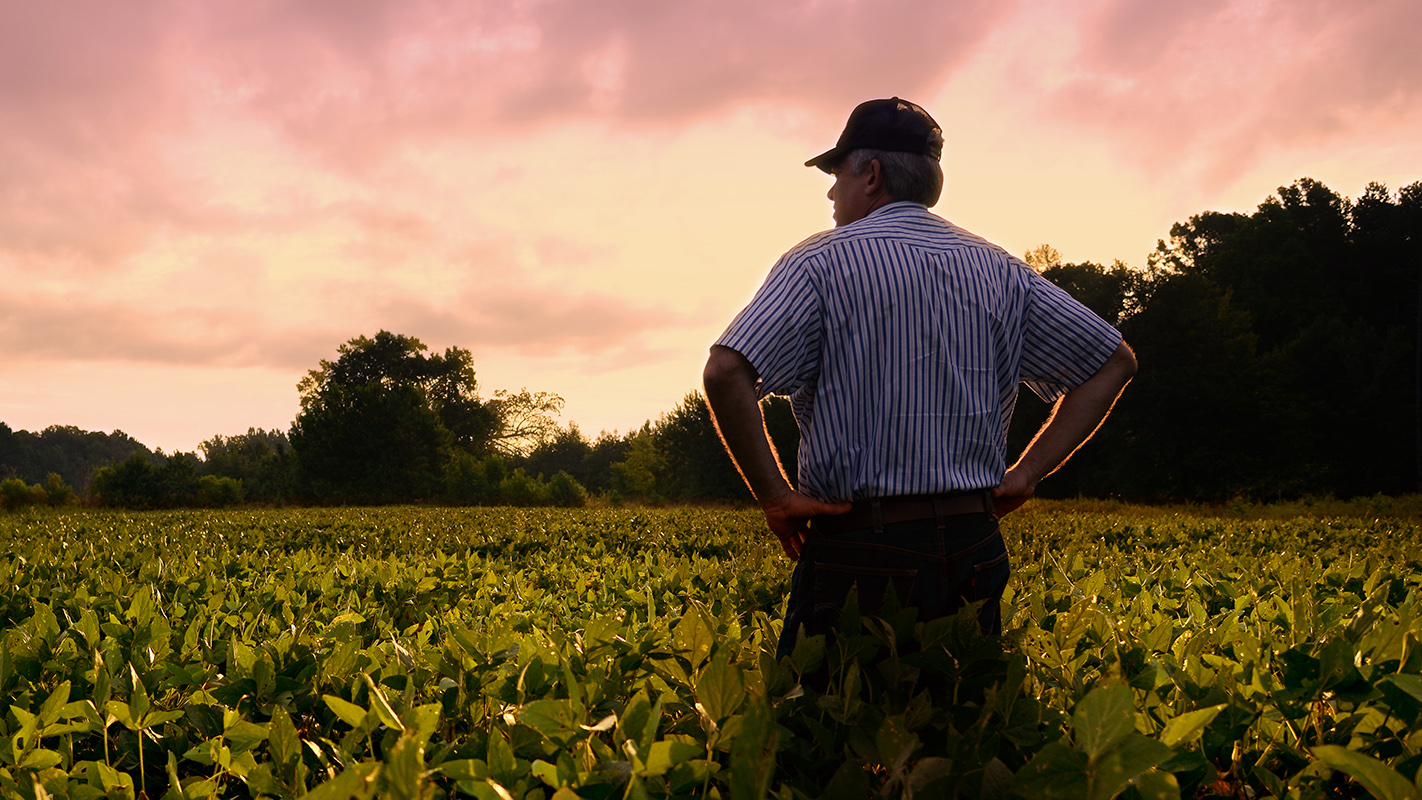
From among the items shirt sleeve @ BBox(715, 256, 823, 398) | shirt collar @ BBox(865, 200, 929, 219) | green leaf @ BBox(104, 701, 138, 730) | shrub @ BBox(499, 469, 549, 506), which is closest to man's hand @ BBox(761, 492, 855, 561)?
shirt sleeve @ BBox(715, 256, 823, 398)

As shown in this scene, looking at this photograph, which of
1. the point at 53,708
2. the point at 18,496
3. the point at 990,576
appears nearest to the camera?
the point at 53,708

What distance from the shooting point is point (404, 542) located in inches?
415

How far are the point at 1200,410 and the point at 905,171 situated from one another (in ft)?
140

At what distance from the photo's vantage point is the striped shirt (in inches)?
91.5

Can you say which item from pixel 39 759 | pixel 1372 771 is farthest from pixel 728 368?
pixel 39 759

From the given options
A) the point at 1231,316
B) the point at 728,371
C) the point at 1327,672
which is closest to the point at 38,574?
the point at 728,371

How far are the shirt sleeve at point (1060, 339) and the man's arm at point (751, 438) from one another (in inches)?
39.0

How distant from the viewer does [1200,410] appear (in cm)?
3834

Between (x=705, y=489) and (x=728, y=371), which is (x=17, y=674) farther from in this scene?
(x=705, y=489)

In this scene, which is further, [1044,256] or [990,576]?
[1044,256]

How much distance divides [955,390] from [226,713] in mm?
2050

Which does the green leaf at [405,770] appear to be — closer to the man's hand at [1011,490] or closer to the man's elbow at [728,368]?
the man's elbow at [728,368]

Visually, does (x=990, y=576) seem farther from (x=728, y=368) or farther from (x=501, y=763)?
(x=501, y=763)

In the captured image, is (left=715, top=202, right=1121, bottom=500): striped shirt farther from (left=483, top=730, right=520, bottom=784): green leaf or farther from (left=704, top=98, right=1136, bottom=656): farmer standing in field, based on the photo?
(left=483, top=730, right=520, bottom=784): green leaf
